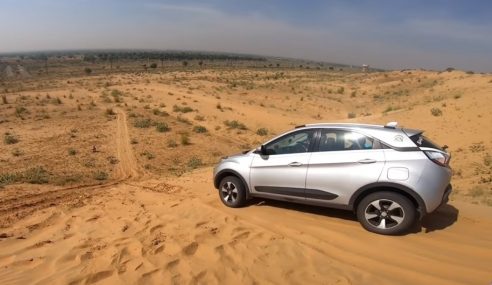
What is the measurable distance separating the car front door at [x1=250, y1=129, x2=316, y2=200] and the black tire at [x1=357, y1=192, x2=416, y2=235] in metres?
1.08

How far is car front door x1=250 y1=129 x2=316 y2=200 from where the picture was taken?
694cm

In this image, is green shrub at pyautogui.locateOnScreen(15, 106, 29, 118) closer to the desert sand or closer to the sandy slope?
the desert sand

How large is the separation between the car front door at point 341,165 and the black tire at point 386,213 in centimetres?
27

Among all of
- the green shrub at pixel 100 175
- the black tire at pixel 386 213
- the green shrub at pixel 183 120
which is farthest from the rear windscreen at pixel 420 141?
the green shrub at pixel 183 120

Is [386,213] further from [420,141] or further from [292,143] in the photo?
[292,143]

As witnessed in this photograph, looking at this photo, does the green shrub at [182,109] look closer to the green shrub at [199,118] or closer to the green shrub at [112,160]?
the green shrub at [199,118]

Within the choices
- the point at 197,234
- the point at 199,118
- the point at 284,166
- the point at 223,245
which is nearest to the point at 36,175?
the point at 197,234

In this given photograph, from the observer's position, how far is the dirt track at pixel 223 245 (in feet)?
16.9

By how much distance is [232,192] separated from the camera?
7883 millimetres

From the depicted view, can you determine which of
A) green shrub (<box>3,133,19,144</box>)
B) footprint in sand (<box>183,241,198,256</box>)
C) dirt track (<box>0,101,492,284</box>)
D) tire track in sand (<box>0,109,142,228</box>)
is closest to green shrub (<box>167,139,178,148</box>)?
tire track in sand (<box>0,109,142,228</box>)

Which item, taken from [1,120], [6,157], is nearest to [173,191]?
[6,157]

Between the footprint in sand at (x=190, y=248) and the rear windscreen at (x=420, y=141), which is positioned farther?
the rear windscreen at (x=420, y=141)

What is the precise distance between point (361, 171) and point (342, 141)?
0.63 meters

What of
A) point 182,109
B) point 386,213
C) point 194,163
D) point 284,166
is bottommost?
point 182,109
